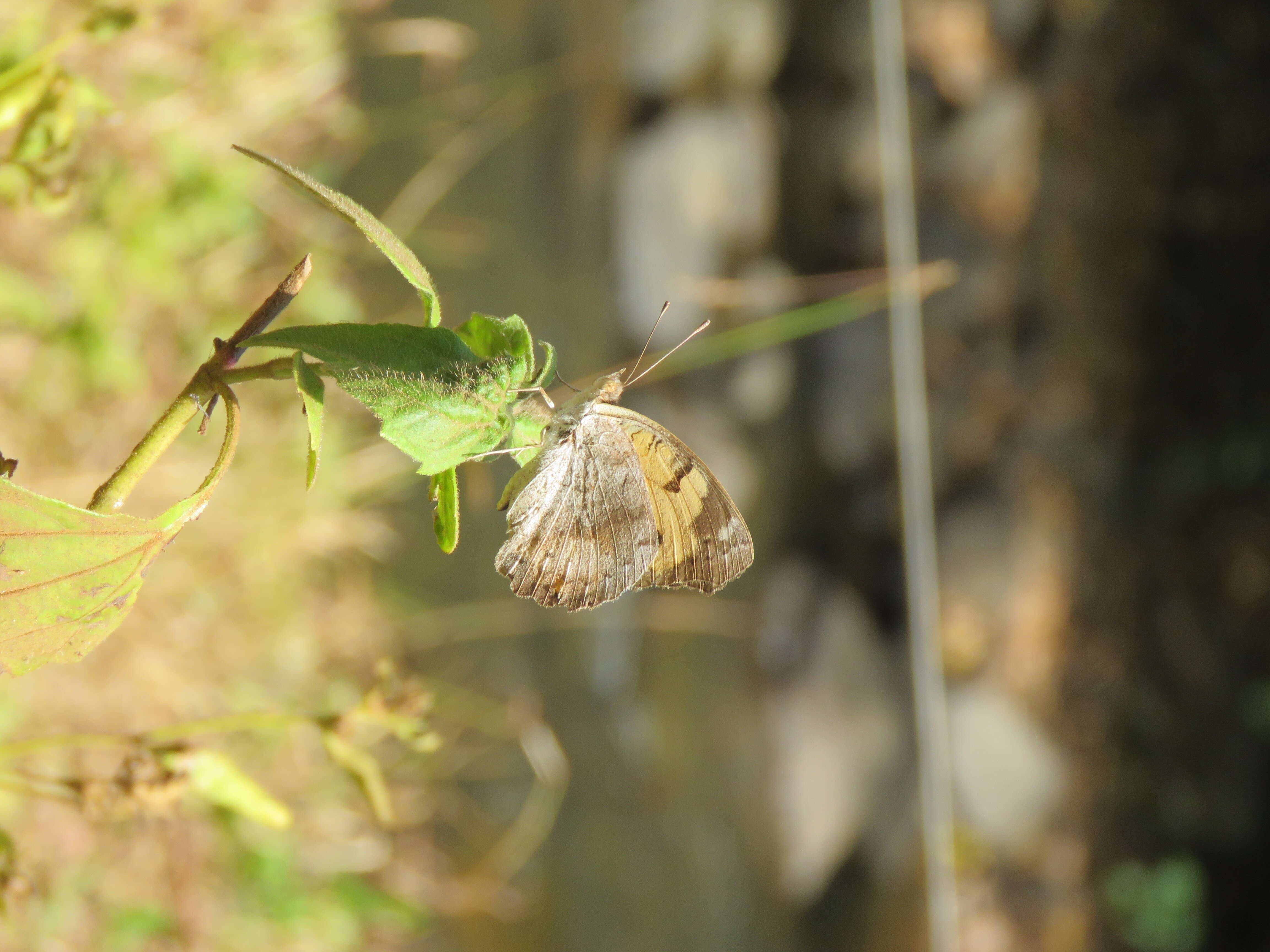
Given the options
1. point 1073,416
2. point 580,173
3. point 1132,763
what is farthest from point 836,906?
point 580,173

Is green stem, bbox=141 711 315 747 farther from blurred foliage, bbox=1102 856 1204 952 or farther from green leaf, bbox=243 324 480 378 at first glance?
blurred foliage, bbox=1102 856 1204 952

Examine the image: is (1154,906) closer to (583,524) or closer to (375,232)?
(583,524)

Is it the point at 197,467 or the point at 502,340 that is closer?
the point at 502,340

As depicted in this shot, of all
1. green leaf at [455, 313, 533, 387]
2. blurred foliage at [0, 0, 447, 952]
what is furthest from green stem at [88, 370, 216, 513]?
blurred foliage at [0, 0, 447, 952]

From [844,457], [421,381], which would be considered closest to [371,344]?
[421,381]

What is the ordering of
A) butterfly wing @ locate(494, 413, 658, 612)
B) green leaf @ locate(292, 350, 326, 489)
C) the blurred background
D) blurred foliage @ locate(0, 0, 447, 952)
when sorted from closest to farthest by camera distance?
green leaf @ locate(292, 350, 326, 489) → butterfly wing @ locate(494, 413, 658, 612) → blurred foliage @ locate(0, 0, 447, 952) → the blurred background

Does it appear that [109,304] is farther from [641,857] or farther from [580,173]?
[641,857]

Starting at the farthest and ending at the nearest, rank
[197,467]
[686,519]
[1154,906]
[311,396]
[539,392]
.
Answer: [1154,906], [197,467], [686,519], [539,392], [311,396]
